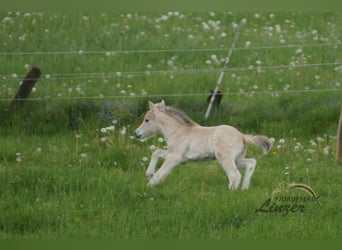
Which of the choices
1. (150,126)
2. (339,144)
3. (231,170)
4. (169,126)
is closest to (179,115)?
(169,126)

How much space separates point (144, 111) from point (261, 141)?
138 cm

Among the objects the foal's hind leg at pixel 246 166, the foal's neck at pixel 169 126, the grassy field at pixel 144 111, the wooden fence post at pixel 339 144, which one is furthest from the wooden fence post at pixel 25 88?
the wooden fence post at pixel 339 144

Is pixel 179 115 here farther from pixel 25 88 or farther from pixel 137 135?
pixel 25 88

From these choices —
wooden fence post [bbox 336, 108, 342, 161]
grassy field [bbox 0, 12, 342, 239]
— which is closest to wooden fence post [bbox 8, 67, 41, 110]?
grassy field [bbox 0, 12, 342, 239]

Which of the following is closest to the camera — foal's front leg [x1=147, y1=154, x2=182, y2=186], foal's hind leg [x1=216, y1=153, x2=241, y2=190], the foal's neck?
foal's hind leg [x1=216, y1=153, x2=241, y2=190]

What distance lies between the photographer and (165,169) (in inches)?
478

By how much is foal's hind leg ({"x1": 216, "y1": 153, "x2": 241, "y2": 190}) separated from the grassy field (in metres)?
0.14

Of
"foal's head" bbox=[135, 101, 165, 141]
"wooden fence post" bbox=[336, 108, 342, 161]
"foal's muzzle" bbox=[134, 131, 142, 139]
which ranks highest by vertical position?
"foal's head" bbox=[135, 101, 165, 141]

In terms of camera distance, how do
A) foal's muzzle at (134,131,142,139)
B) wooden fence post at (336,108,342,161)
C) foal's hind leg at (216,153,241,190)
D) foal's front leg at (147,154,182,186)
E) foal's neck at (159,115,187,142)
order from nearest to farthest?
foal's hind leg at (216,153,241,190) < foal's front leg at (147,154,182,186) < foal's neck at (159,115,187,142) < foal's muzzle at (134,131,142,139) < wooden fence post at (336,108,342,161)

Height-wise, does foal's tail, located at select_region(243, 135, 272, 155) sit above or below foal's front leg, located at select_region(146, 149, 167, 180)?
above

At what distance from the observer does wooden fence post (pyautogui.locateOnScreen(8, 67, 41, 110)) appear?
1293cm

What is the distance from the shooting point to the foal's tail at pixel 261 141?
12.1 meters

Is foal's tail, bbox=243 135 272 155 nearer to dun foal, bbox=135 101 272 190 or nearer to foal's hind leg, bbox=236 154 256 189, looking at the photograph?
dun foal, bbox=135 101 272 190

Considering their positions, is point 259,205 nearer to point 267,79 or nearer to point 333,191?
point 333,191
